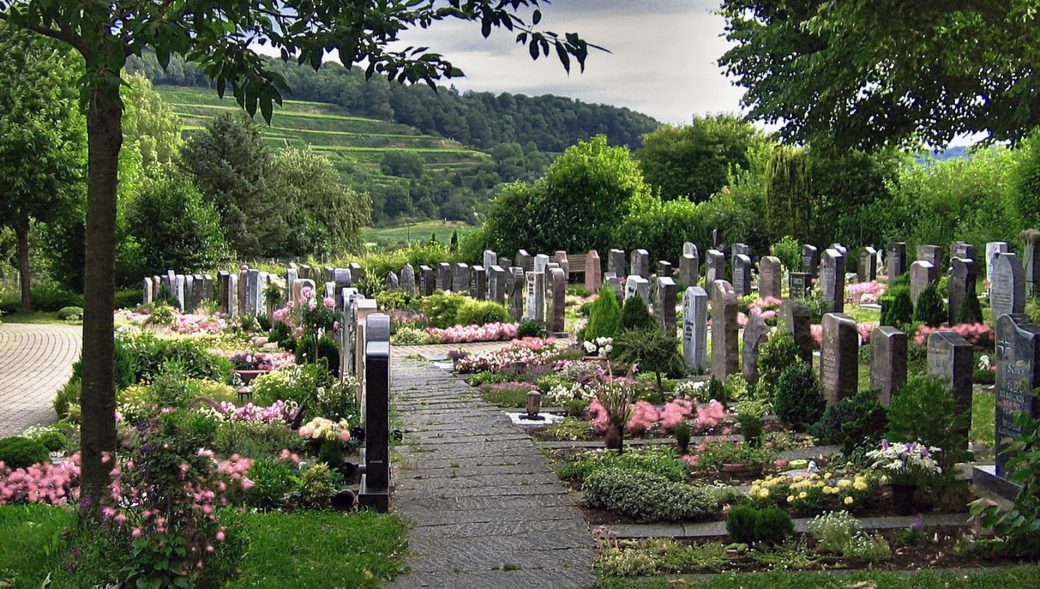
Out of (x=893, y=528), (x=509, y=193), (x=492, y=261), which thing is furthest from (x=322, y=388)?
(x=509, y=193)

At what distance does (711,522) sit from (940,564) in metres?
1.84

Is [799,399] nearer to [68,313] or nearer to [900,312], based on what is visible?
[900,312]

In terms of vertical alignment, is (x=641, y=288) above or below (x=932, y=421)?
above

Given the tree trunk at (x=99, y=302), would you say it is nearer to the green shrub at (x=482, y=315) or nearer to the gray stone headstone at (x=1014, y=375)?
the gray stone headstone at (x=1014, y=375)

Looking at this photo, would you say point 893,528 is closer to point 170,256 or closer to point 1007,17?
point 1007,17

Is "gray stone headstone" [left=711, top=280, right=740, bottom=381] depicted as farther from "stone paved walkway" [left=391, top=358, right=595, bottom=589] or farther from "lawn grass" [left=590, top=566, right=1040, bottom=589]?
"lawn grass" [left=590, top=566, right=1040, bottom=589]

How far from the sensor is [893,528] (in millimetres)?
8766

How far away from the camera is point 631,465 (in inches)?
412

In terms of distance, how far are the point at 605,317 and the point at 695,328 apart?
2.32 m

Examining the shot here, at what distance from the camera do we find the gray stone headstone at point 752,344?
1537 cm

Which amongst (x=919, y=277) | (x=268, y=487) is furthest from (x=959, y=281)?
(x=268, y=487)

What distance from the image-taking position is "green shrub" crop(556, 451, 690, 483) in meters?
10.2

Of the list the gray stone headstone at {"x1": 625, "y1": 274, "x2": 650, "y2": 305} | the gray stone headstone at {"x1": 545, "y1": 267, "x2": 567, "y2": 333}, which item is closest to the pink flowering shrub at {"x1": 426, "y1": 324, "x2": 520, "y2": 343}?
the gray stone headstone at {"x1": 545, "y1": 267, "x2": 567, "y2": 333}

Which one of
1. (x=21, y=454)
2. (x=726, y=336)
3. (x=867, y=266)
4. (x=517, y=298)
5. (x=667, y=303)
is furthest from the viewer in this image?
(x=867, y=266)
